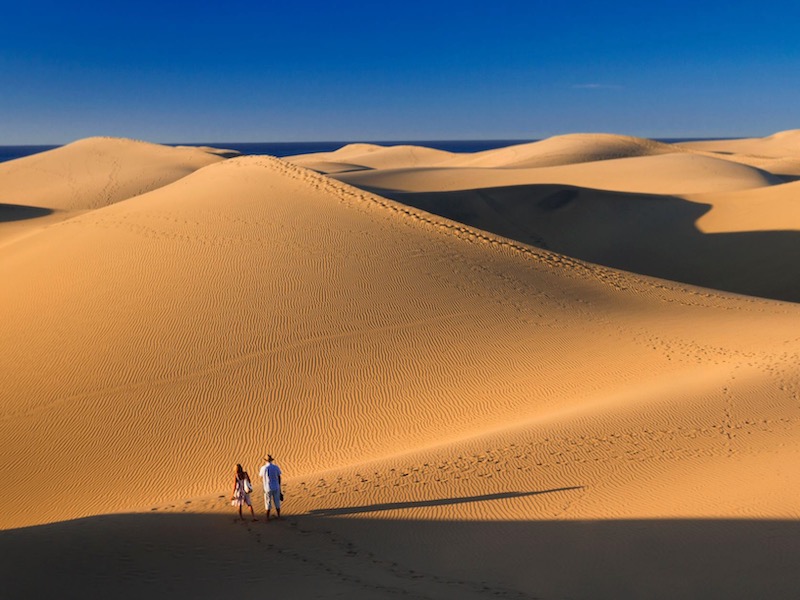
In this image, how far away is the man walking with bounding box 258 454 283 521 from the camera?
8.41 m

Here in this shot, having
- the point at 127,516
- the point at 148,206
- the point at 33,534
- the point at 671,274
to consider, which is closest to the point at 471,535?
the point at 127,516

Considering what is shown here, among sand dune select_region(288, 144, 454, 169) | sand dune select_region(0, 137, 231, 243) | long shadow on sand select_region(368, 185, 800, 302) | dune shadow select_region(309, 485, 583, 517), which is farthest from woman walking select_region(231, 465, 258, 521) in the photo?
sand dune select_region(288, 144, 454, 169)

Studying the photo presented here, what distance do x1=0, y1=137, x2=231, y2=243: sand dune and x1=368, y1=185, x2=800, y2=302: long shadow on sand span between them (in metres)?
22.0

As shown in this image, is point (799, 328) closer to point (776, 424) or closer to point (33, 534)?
point (776, 424)

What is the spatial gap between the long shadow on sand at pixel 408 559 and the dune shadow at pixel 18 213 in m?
35.5

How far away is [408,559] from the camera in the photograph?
24.3 feet

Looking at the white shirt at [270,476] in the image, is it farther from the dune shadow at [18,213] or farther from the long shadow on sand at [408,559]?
the dune shadow at [18,213]

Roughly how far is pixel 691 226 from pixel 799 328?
1862cm

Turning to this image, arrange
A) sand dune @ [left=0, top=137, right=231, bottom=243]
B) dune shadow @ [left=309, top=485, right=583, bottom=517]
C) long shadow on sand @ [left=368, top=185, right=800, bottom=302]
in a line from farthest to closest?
sand dune @ [left=0, top=137, right=231, bottom=243] → long shadow on sand @ [left=368, top=185, right=800, bottom=302] → dune shadow @ [left=309, top=485, right=583, bottom=517]

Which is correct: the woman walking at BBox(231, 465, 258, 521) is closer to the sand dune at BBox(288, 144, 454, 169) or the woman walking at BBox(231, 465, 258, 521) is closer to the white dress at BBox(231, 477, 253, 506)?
the white dress at BBox(231, 477, 253, 506)

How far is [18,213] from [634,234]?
31.3 m

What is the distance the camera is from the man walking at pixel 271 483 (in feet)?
27.6

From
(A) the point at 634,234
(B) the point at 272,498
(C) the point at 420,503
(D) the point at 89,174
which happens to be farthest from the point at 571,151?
(B) the point at 272,498

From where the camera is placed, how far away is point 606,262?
102 ft
